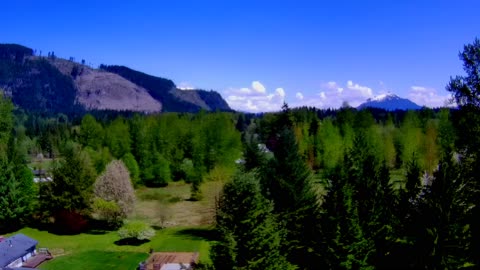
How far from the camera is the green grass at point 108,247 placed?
3806 centimetres

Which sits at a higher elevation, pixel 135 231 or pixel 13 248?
pixel 135 231

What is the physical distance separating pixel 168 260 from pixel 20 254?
12.8m

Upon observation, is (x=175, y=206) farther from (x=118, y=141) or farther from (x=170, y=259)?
(x=118, y=141)

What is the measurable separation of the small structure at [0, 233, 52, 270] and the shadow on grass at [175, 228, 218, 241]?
13.4 meters

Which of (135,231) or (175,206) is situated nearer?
(135,231)

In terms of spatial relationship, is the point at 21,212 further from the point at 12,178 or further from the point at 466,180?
the point at 466,180

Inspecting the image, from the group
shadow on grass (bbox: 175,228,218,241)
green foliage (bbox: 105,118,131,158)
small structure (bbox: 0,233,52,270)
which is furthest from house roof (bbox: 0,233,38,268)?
green foliage (bbox: 105,118,131,158)

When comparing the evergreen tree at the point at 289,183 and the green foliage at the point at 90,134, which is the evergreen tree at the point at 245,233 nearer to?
the evergreen tree at the point at 289,183

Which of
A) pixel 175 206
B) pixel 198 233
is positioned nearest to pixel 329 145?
pixel 175 206

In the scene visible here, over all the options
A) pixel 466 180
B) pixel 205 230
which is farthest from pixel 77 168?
pixel 466 180

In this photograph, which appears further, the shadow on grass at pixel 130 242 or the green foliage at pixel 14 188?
the green foliage at pixel 14 188

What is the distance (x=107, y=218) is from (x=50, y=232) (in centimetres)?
616

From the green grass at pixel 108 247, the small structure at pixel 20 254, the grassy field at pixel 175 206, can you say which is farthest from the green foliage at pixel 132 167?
the small structure at pixel 20 254

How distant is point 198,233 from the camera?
156 ft
